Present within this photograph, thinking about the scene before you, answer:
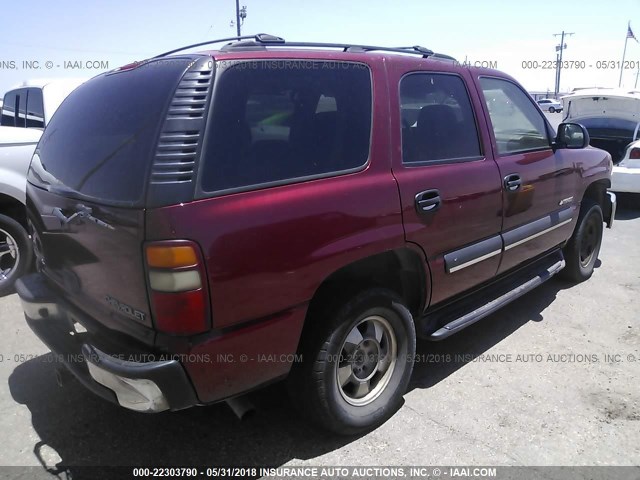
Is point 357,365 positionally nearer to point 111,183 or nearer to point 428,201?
point 428,201

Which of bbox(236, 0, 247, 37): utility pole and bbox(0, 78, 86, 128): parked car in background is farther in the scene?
bbox(236, 0, 247, 37): utility pole

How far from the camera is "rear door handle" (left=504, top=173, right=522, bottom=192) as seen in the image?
3363mm

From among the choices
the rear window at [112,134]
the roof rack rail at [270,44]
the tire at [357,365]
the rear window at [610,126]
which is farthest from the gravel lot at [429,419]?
the rear window at [610,126]

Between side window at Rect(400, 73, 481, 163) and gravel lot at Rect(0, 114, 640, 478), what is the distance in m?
1.45

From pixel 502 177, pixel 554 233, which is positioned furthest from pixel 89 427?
pixel 554 233

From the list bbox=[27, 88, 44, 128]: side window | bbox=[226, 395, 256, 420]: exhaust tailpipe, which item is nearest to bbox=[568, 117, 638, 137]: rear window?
bbox=[27, 88, 44, 128]: side window

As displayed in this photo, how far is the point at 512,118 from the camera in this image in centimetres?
381

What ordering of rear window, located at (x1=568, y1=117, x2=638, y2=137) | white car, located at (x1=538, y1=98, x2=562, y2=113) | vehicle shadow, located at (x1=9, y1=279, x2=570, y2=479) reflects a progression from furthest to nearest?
white car, located at (x1=538, y1=98, x2=562, y2=113) → rear window, located at (x1=568, y1=117, x2=638, y2=137) → vehicle shadow, located at (x1=9, y1=279, x2=570, y2=479)

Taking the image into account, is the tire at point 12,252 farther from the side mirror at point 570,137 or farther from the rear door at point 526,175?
the side mirror at point 570,137

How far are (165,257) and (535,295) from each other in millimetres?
3857

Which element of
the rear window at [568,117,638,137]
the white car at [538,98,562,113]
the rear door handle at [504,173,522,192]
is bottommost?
the white car at [538,98,562,113]

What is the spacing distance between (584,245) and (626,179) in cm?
331

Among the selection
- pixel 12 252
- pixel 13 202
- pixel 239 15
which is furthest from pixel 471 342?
pixel 239 15

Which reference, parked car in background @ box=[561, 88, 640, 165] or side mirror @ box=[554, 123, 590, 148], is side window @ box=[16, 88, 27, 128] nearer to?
side mirror @ box=[554, 123, 590, 148]
